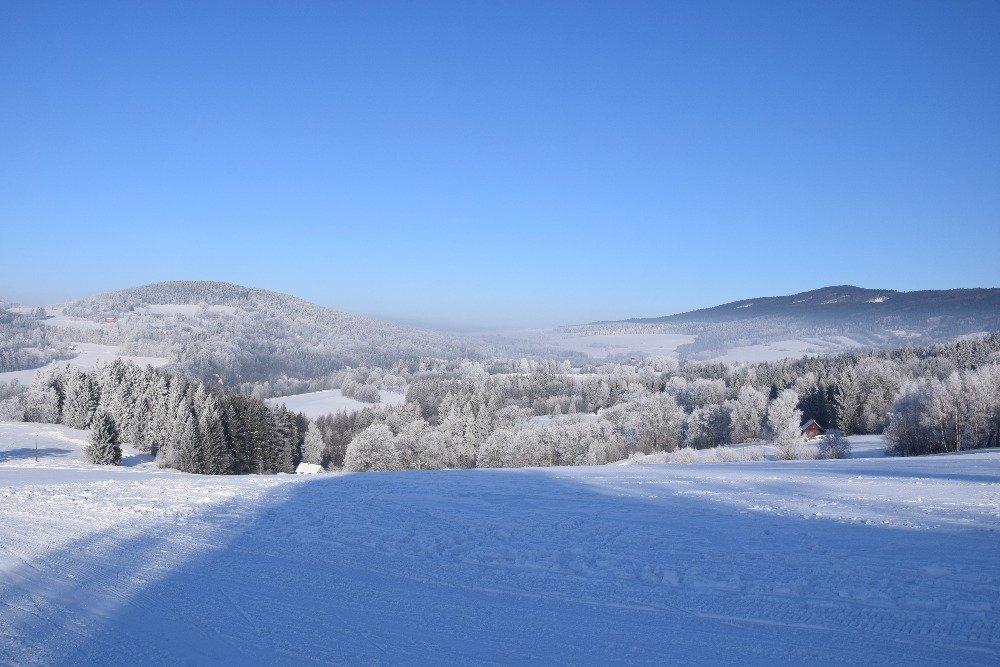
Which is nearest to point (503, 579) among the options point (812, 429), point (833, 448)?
point (833, 448)

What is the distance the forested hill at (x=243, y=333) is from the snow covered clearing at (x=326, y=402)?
1221cm

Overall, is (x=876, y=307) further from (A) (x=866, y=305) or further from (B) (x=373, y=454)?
(B) (x=373, y=454)

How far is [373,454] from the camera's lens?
182ft

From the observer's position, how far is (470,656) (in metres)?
5.71

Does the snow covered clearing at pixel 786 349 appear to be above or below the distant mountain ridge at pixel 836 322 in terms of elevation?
below

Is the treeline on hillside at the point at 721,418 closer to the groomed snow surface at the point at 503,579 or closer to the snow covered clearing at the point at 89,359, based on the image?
the snow covered clearing at the point at 89,359

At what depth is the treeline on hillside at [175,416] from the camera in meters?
43.2

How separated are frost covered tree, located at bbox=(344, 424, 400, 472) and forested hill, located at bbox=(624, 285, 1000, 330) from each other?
8957 cm

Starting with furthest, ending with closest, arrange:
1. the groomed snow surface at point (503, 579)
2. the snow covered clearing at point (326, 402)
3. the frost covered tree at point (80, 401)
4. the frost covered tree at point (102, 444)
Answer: the snow covered clearing at point (326, 402) → the frost covered tree at point (80, 401) → the frost covered tree at point (102, 444) → the groomed snow surface at point (503, 579)

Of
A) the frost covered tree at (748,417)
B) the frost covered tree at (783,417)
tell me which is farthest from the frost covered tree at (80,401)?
the frost covered tree at (783,417)

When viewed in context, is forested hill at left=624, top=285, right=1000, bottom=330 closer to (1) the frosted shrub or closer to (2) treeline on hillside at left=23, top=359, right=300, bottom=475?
(1) the frosted shrub

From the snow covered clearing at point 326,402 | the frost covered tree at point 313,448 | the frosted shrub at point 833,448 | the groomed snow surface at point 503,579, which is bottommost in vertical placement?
the frost covered tree at point 313,448

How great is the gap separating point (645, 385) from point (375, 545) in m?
97.4

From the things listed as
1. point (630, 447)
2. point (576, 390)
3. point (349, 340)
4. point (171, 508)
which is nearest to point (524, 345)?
point (349, 340)
